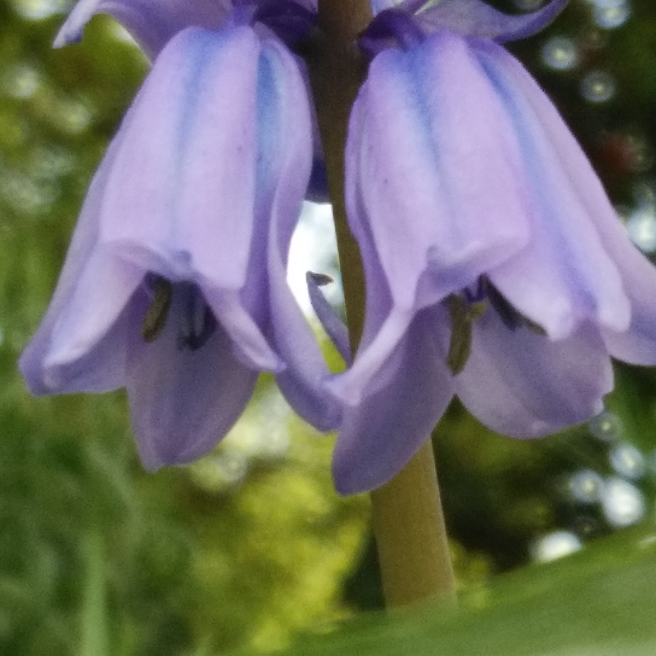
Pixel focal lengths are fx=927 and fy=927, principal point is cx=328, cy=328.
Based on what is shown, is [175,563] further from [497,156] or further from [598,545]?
[598,545]

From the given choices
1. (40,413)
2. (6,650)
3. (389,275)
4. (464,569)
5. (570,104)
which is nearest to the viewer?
(389,275)

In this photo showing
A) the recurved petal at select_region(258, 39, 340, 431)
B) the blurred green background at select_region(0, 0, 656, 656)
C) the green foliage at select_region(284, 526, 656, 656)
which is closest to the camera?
the green foliage at select_region(284, 526, 656, 656)

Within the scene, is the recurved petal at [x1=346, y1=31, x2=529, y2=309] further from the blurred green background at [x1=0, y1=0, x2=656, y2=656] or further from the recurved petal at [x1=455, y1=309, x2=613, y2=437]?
the blurred green background at [x1=0, y1=0, x2=656, y2=656]

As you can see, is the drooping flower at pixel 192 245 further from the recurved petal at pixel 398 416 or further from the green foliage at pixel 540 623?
the green foliage at pixel 540 623

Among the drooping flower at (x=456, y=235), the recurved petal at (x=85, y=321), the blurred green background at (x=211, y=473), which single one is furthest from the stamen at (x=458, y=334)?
the blurred green background at (x=211, y=473)

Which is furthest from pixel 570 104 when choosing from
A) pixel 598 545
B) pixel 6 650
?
pixel 598 545

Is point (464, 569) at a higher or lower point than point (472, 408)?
lower

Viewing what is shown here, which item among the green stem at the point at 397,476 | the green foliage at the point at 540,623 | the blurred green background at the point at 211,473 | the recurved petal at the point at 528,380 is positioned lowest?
the blurred green background at the point at 211,473

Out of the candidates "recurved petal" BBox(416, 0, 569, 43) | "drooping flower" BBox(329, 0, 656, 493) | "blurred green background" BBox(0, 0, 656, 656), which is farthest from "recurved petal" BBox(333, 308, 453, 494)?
"blurred green background" BBox(0, 0, 656, 656)
